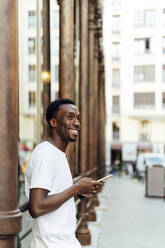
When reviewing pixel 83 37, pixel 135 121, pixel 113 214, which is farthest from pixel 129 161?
pixel 83 37

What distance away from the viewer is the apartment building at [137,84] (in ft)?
128

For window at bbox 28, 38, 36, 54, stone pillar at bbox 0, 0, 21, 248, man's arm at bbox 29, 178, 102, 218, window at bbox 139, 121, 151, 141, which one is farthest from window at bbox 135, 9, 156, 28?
man's arm at bbox 29, 178, 102, 218

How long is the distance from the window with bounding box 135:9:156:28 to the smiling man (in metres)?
37.3

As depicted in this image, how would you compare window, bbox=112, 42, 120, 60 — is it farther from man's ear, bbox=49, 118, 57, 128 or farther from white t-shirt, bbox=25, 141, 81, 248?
white t-shirt, bbox=25, 141, 81, 248

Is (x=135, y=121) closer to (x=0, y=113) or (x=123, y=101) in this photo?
(x=123, y=101)

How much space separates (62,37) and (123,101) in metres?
39.6

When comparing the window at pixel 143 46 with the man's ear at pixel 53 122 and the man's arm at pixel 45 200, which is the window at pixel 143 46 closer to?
the man's ear at pixel 53 122

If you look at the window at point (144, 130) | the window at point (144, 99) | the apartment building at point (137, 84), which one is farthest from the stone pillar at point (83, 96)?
the window at point (144, 130)

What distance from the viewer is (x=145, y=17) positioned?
38969mm

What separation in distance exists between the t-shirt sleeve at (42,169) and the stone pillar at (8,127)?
110mm

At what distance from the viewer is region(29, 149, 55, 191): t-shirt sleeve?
215cm

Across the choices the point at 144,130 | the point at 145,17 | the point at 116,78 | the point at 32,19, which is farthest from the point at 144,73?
the point at 32,19

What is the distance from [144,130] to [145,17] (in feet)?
36.4

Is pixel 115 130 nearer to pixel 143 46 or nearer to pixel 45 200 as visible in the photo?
pixel 143 46
